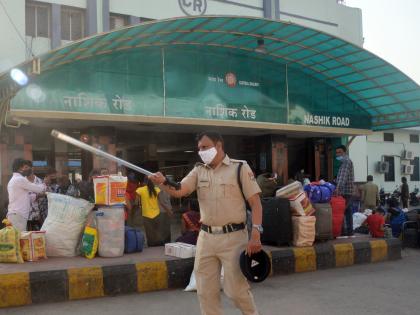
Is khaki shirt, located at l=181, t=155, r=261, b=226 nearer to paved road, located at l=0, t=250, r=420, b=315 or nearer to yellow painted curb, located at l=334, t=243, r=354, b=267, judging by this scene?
paved road, located at l=0, t=250, r=420, b=315

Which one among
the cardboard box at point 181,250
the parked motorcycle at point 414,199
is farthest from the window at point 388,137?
the cardboard box at point 181,250

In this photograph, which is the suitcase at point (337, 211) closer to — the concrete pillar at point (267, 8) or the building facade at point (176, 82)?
the building facade at point (176, 82)

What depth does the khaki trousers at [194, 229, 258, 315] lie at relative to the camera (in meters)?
4.07

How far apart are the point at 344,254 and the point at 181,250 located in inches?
112

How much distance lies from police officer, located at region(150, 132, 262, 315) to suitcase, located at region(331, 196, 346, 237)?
454cm

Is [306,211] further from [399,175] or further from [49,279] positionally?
[399,175]

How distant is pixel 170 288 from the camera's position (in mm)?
6473

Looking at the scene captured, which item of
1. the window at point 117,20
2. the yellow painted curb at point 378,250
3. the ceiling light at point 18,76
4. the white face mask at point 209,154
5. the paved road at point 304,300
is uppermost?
the window at point 117,20

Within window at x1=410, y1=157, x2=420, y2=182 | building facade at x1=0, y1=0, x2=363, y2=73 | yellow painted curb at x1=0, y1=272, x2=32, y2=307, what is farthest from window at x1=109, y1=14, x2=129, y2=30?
window at x1=410, y1=157, x2=420, y2=182

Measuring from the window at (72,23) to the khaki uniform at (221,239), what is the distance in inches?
446

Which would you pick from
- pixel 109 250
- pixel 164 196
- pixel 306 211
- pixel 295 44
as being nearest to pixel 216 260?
pixel 109 250

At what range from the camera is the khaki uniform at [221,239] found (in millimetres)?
4082

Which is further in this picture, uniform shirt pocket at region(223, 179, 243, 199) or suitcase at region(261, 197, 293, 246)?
suitcase at region(261, 197, 293, 246)

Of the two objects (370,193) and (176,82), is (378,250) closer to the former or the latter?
(370,193)
